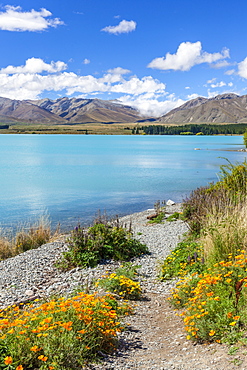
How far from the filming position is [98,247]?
36.7ft

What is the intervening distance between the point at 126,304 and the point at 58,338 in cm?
301

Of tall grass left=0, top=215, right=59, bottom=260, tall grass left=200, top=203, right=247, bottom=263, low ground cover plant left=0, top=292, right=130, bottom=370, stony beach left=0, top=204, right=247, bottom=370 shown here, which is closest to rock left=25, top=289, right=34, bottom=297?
stony beach left=0, top=204, right=247, bottom=370

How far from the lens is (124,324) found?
6.63m

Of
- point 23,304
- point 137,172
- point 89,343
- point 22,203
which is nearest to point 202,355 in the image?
point 89,343

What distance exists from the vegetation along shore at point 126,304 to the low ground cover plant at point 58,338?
15mm

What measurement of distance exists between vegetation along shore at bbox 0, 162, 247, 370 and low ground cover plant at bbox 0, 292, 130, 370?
2cm

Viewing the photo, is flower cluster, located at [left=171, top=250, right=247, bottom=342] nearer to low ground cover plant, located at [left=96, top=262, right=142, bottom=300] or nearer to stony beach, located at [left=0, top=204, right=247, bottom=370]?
stony beach, located at [left=0, top=204, right=247, bottom=370]

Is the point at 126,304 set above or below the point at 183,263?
below

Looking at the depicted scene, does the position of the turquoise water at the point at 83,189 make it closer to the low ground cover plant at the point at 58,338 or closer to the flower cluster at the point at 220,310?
the flower cluster at the point at 220,310

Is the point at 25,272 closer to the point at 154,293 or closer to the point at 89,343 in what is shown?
the point at 154,293

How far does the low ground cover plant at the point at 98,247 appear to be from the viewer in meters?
10.9

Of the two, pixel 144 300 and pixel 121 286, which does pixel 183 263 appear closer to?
pixel 144 300

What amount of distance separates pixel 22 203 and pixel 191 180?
71.1 feet

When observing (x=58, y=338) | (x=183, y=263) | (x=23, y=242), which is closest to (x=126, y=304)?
(x=183, y=263)
